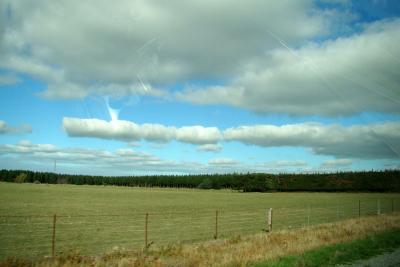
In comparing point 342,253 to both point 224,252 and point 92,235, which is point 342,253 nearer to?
point 224,252

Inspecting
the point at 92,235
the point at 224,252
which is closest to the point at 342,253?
the point at 224,252

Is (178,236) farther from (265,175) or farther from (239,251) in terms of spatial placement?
(265,175)

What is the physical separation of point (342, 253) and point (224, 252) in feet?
13.2

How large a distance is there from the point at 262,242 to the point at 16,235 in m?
13.3

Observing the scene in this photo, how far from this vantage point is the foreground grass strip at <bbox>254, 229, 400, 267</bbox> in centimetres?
1270

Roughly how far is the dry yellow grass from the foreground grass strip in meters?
0.68

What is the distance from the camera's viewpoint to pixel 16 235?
22.6 m

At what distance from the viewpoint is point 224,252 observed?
15.1 meters

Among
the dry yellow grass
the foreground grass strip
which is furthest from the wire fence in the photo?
the foreground grass strip

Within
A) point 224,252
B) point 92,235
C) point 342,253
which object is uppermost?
point 342,253

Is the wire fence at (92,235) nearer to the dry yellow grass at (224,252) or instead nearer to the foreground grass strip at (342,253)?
the dry yellow grass at (224,252)

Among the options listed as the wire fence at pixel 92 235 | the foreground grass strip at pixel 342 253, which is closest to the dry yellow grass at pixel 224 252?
the foreground grass strip at pixel 342 253

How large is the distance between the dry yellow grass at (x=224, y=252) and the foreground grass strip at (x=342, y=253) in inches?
26.8

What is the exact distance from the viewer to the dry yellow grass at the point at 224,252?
41.4ft
